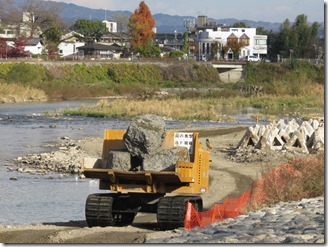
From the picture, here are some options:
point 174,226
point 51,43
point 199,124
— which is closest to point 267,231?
point 174,226

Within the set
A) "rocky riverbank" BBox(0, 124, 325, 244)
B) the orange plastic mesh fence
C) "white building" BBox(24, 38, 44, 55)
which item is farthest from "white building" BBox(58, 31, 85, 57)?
the orange plastic mesh fence

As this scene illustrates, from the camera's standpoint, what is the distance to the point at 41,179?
27922 millimetres

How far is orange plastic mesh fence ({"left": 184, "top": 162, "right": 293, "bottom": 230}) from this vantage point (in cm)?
1659

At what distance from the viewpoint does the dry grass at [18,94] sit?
75000mm

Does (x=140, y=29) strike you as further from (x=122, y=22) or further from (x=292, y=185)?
(x=292, y=185)

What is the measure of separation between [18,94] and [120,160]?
60.9 meters

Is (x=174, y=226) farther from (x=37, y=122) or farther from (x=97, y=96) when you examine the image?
(x=97, y=96)

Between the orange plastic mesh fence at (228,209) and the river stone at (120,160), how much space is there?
1.42m

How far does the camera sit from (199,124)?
51.5 metres

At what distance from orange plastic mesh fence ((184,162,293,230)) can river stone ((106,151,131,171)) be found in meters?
1.42

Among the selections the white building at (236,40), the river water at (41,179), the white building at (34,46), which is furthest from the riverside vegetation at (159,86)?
the white building at (236,40)

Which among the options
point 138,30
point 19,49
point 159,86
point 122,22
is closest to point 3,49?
point 19,49

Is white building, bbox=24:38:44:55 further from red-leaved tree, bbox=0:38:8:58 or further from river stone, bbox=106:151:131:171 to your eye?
river stone, bbox=106:151:131:171

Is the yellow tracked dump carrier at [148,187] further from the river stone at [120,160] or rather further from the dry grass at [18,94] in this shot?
the dry grass at [18,94]
